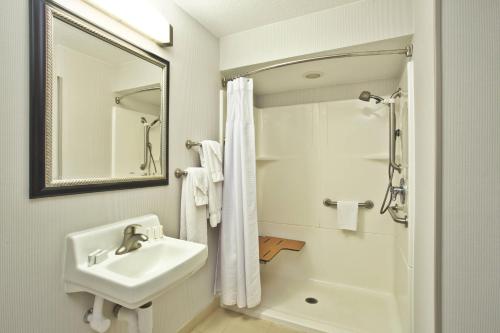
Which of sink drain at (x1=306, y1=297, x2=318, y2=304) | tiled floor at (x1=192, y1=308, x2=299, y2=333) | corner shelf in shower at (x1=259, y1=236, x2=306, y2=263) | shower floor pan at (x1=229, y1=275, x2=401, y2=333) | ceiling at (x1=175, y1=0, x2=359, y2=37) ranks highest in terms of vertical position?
ceiling at (x1=175, y1=0, x2=359, y2=37)

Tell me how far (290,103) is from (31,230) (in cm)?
234

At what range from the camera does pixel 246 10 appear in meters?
1.62

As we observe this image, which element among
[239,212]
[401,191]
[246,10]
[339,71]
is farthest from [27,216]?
[339,71]

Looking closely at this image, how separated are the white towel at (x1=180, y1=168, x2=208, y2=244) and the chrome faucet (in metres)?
0.37

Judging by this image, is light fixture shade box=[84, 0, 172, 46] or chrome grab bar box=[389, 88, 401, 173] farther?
chrome grab bar box=[389, 88, 401, 173]

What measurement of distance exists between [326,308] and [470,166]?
67.9 inches

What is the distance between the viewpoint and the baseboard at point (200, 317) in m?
1.65

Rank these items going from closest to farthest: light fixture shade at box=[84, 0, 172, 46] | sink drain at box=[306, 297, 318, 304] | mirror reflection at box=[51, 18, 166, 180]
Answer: mirror reflection at box=[51, 18, 166, 180], light fixture shade at box=[84, 0, 172, 46], sink drain at box=[306, 297, 318, 304]

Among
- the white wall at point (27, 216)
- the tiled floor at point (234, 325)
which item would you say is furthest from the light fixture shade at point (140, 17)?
the tiled floor at point (234, 325)

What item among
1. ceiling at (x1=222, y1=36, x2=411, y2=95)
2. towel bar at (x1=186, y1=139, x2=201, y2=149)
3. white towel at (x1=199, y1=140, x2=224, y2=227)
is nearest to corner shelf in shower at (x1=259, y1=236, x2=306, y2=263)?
white towel at (x1=199, y1=140, x2=224, y2=227)

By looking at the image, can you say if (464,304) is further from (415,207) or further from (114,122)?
(114,122)

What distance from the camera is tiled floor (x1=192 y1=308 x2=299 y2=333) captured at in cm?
172

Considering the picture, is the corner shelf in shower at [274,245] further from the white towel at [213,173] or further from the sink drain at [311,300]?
the white towel at [213,173]

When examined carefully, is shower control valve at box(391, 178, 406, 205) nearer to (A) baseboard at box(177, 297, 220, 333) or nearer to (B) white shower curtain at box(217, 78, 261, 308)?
(B) white shower curtain at box(217, 78, 261, 308)
